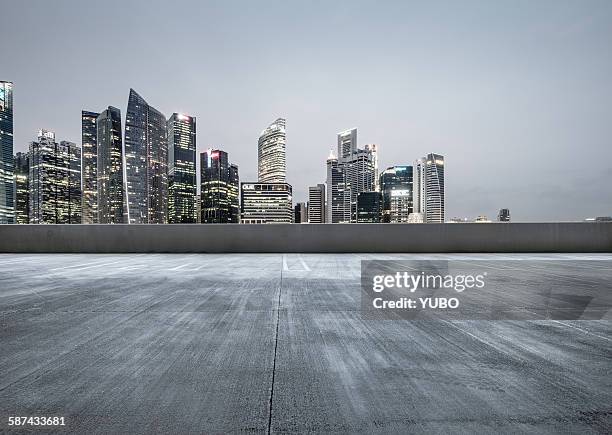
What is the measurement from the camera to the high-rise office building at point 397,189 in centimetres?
9506

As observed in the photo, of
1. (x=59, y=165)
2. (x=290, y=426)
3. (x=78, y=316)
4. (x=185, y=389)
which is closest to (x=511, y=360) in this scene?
(x=290, y=426)

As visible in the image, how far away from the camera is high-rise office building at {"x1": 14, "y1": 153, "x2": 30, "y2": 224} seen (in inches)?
3625

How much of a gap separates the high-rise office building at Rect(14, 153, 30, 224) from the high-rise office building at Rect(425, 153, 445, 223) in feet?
435

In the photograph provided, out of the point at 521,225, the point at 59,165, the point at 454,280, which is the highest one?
the point at 59,165

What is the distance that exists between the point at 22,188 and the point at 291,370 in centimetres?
13444

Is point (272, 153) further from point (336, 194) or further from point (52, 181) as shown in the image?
point (52, 181)

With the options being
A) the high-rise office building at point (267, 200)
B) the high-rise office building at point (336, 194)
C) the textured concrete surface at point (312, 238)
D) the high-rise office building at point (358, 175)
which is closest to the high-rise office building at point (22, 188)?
the high-rise office building at point (267, 200)

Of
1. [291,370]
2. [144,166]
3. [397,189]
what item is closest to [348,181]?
[397,189]

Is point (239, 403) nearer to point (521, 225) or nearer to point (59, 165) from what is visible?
point (521, 225)

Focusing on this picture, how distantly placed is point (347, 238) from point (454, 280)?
18.6 feet

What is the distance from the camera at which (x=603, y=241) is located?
10.6 metres

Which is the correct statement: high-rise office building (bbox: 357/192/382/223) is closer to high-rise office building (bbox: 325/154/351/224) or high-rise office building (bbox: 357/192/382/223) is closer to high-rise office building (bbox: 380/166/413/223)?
high-rise office building (bbox: 380/166/413/223)

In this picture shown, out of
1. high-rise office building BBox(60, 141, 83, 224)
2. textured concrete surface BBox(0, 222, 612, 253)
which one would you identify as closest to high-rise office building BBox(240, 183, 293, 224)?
high-rise office building BBox(60, 141, 83, 224)

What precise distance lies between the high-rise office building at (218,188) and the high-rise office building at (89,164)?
1720 inches
